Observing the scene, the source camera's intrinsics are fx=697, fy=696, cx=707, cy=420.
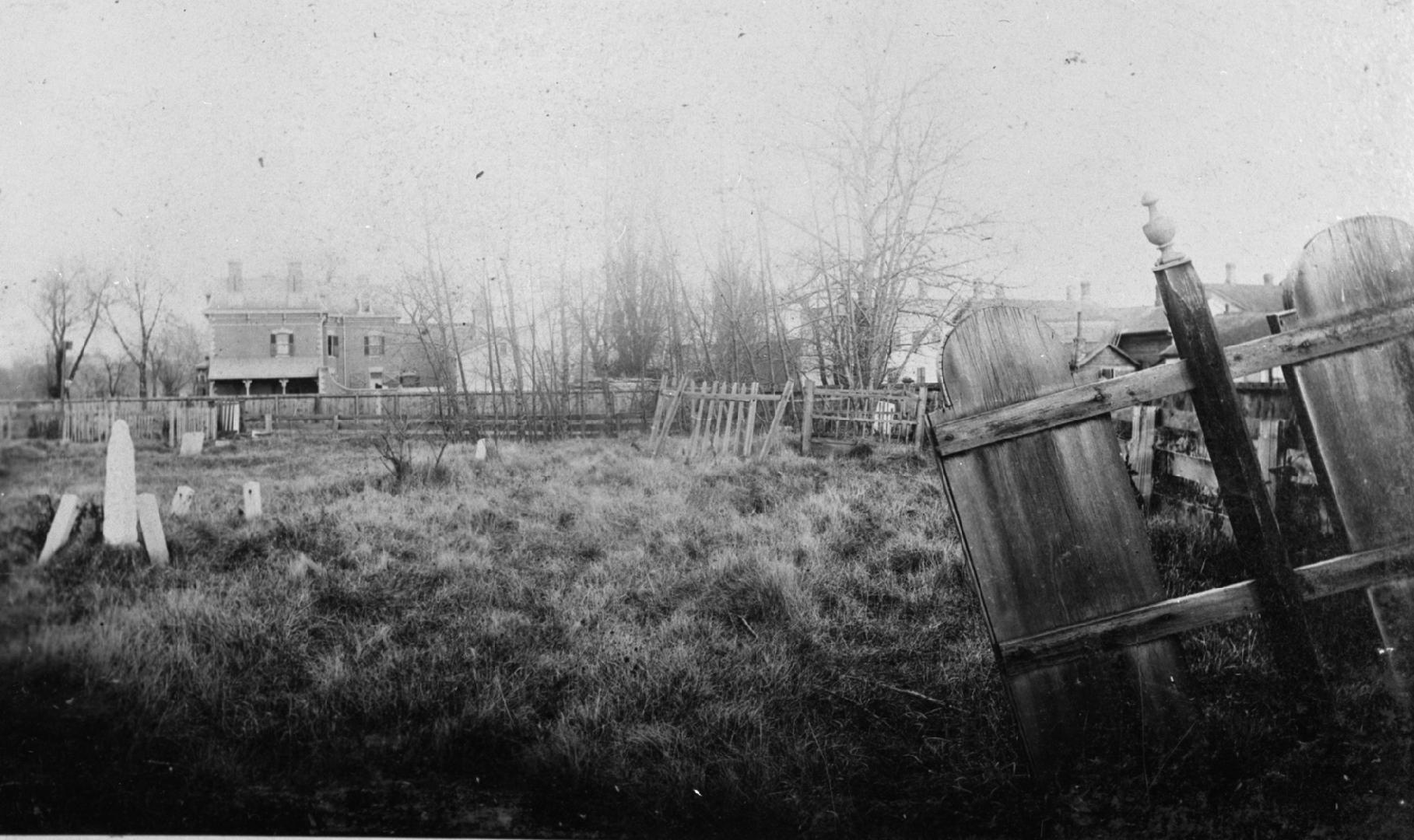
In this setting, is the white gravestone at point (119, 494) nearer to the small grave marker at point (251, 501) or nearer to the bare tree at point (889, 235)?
the small grave marker at point (251, 501)

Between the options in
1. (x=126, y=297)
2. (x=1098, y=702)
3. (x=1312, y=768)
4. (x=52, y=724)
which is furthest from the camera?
(x=126, y=297)

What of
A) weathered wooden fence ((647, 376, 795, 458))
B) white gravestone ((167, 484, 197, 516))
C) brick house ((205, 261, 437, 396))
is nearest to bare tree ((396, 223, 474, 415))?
brick house ((205, 261, 437, 396))

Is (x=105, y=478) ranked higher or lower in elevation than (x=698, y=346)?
lower

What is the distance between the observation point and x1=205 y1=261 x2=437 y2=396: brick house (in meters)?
2.19

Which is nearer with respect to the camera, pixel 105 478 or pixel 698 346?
pixel 105 478

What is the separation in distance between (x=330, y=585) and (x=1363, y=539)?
291 cm

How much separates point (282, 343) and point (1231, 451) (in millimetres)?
2744

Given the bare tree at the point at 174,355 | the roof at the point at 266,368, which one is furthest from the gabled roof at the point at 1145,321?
the bare tree at the point at 174,355

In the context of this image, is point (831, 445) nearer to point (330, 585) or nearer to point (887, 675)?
point (887, 675)

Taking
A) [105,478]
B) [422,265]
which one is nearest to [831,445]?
[422,265]

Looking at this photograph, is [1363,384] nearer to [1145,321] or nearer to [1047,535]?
[1145,321]

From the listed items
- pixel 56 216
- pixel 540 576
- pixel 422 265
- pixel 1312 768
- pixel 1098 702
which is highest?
pixel 56 216

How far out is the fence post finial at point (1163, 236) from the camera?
168 centimetres

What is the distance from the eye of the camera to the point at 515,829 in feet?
6.41
